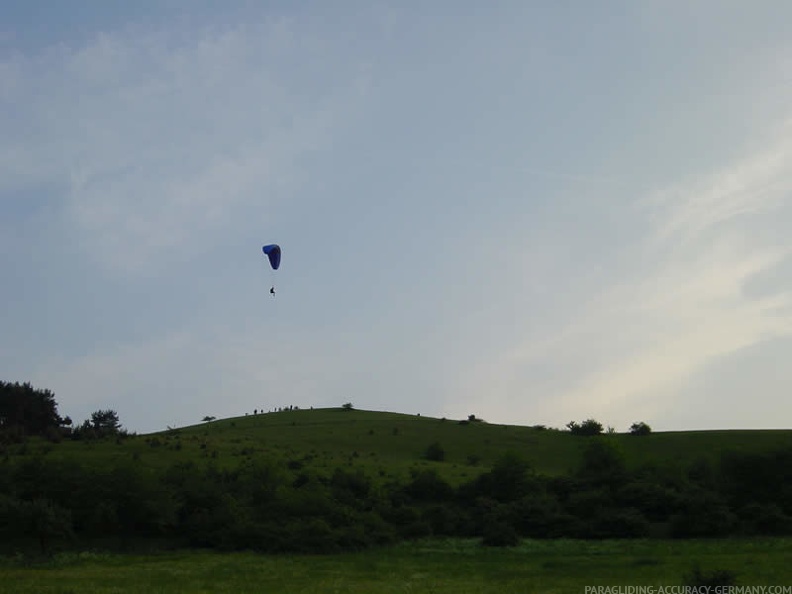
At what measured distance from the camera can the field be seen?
36.8 meters

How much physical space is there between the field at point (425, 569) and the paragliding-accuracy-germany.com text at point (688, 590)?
0.93 metres

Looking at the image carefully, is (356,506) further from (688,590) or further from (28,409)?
(28,409)

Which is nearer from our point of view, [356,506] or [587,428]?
[356,506]

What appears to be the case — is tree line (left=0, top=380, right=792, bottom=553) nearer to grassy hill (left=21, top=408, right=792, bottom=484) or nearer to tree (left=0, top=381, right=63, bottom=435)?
grassy hill (left=21, top=408, right=792, bottom=484)

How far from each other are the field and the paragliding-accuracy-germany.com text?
927 mm

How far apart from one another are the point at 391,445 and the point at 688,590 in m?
80.7

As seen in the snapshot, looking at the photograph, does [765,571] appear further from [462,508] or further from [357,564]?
[462,508]

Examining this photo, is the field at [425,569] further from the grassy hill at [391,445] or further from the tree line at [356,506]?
the grassy hill at [391,445]

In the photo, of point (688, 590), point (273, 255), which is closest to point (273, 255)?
point (273, 255)

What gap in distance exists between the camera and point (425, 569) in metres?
46.0

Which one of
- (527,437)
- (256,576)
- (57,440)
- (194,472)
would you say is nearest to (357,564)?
(256,576)

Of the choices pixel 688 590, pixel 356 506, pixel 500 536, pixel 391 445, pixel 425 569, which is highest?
pixel 391 445

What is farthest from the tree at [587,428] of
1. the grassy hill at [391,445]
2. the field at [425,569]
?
the field at [425,569]

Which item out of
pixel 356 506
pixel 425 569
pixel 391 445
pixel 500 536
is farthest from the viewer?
pixel 391 445
